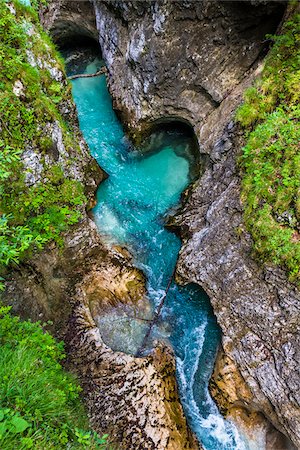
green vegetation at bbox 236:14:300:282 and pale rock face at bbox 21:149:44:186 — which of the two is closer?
green vegetation at bbox 236:14:300:282

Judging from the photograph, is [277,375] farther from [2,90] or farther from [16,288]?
[2,90]

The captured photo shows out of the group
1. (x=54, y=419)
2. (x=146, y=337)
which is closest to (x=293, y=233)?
(x=146, y=337)

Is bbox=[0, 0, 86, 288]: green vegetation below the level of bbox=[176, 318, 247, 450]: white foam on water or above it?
above

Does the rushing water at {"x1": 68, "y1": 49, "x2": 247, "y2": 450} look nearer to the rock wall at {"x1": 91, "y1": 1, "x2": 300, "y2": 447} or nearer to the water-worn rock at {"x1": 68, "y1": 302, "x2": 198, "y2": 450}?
the water-worn rock at {"x1": 68, "y1": 302, "x2": 198, "y2": 450}

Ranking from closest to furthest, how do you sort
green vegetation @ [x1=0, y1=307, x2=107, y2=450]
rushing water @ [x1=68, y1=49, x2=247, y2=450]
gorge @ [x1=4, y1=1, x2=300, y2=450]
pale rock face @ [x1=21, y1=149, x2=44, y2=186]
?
green vegetation @ [x1=0, y1=307, x2=107, y2=450], gorge @ [x1=4, y1=1, x2=300, y2=450], pale rock face @ [x1=21, y1=149, x2=44, y2=186], rushing water @ [x1=68, y1=49, x2=247, y2=450]

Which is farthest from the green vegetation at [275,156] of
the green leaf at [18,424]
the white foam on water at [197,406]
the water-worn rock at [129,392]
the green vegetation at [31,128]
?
the green leaf at [18,424]

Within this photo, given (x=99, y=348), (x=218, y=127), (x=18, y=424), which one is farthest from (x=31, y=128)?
(x=18, y=424)

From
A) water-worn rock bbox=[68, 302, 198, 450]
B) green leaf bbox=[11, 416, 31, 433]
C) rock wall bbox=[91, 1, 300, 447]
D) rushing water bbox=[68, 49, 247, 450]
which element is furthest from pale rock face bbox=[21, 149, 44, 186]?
green leaf bbox=[11, 416, 31, 433]

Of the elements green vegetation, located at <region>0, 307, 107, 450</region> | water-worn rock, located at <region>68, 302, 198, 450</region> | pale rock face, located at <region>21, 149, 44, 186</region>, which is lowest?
water-worn rock, located at <region>68, 302, 198, 450</region>
